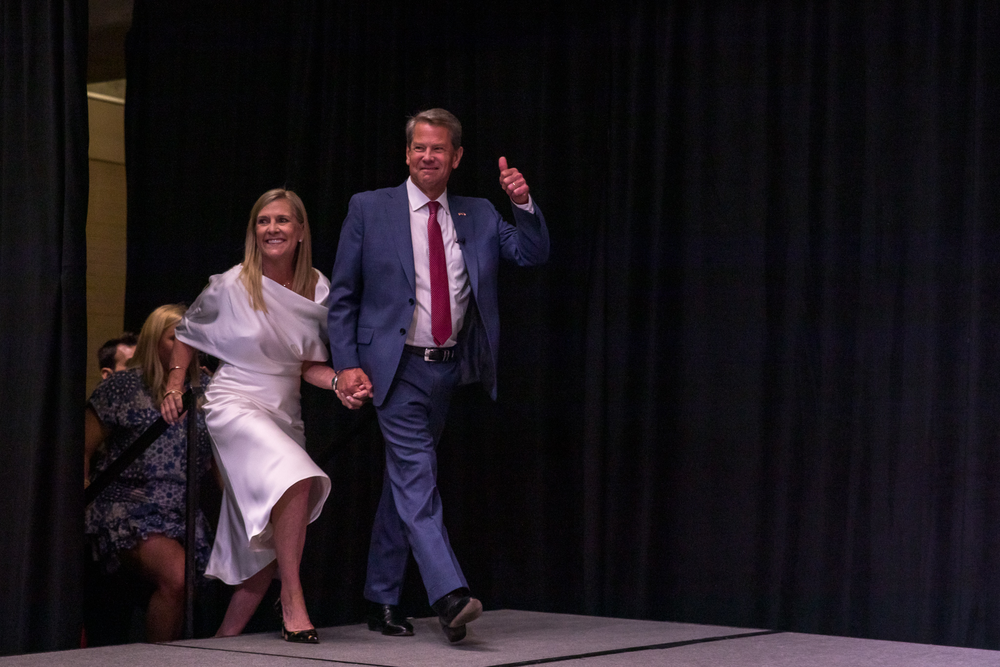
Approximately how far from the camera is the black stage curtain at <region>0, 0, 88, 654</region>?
315 cm

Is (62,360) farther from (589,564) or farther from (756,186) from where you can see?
(756,186)

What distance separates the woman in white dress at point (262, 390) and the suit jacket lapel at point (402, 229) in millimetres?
349

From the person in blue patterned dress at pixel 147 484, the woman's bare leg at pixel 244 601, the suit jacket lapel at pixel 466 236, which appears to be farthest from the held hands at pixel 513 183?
the person in blue patterned dress at pixel 147 484

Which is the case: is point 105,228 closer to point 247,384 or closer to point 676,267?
point 676,267

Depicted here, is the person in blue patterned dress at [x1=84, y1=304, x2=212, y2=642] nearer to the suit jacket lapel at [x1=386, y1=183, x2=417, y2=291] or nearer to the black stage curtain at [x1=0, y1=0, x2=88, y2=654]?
the black stage curtain at [x1=0, y1=0, x2=88, y2=654]

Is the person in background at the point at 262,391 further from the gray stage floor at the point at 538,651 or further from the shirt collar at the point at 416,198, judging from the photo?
the shirt collar at the point at 416,198

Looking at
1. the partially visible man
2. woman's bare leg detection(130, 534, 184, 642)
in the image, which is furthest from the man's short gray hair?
the partially visible man

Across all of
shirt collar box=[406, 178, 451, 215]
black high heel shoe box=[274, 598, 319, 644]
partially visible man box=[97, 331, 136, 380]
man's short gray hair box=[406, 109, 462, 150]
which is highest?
man's short gray hair box=[406, 109, 462, 150]

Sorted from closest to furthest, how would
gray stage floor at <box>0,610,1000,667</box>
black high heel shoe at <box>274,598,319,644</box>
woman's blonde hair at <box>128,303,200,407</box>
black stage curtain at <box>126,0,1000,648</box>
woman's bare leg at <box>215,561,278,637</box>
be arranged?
1. gray stage floor at <box>0,610,1000,667</box>
2. black high heel shoe at <box>274,598,319,644</box>
3. woman's bare leg at <box>215,561,278,637</box>
4. black stage curtain at <box>126,0,1000,648</box>
5. woman's blonde hair at <box>128,303,200,407</box>

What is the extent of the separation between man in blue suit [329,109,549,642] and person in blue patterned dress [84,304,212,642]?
960mm

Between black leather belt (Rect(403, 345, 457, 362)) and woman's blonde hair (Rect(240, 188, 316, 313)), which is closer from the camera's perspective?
black leather belt (Rect(403, 345, 457, 362))

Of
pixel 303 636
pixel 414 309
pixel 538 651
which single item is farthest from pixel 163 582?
pixel 538 651

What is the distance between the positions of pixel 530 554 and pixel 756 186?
171cm

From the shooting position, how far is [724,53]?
436cm
